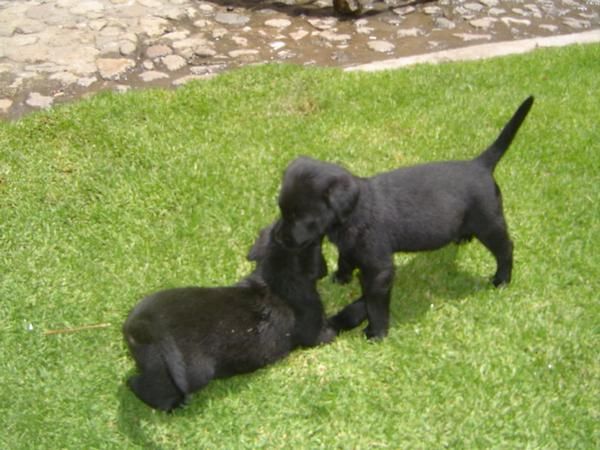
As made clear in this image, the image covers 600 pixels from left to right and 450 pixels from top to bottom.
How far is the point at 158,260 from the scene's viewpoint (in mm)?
5402

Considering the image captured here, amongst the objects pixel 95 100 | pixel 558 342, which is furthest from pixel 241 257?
pixel 95 100

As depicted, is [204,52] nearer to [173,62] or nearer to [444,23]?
[173,62]

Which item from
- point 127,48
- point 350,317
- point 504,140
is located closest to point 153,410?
point 350,317

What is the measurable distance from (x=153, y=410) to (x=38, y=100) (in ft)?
15.8

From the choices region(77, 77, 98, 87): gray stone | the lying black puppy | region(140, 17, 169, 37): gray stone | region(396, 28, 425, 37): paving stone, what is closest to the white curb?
region(396, 28, 425, 37): paving stone

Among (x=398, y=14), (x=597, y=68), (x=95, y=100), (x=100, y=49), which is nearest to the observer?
(x=95, y=100)

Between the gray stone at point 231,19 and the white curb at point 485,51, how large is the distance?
6.96 ft

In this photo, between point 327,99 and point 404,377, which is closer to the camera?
point 404,377

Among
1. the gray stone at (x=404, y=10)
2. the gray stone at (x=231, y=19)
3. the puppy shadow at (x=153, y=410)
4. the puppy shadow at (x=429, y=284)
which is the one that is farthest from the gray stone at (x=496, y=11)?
the puppy shadow at (x=153, y=410)

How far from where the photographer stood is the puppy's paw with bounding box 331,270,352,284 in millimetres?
5221

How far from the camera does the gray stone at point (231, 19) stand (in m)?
9.73

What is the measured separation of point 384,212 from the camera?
175 inches

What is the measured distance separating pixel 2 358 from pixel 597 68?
722cm

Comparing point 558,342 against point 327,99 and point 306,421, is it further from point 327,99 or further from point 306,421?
point 327,99
